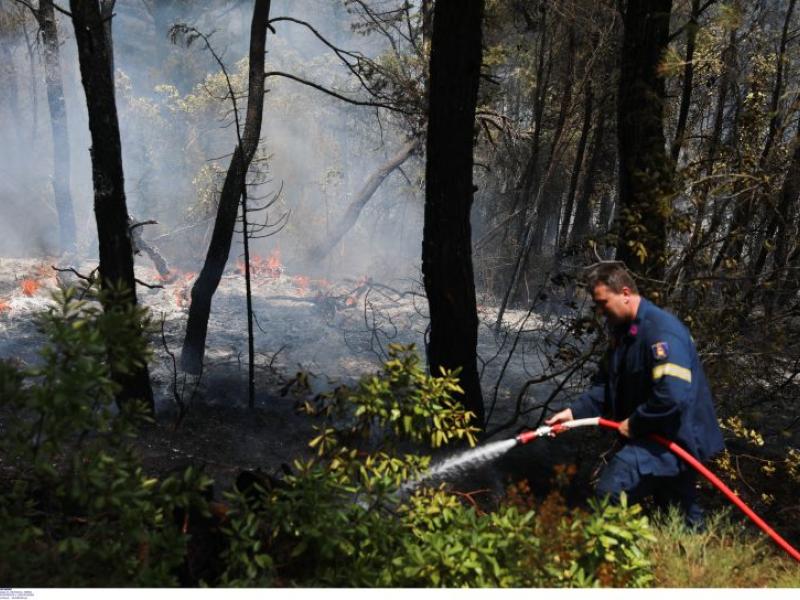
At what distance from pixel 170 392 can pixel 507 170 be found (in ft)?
37.0

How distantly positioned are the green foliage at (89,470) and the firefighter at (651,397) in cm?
230

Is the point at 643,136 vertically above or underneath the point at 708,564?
above

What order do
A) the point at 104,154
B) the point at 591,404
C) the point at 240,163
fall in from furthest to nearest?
1. the point at 240,163
2. the point at 104,154
3. the point at 591,404

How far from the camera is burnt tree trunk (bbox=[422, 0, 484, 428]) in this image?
216 inches

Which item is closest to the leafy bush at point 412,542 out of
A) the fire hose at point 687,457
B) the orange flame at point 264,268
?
the fire hose at point 687,457

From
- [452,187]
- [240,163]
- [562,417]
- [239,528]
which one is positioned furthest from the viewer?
[240,163]

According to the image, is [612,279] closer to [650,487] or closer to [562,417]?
[562,417]

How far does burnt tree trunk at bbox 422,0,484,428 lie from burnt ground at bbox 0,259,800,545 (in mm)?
1113

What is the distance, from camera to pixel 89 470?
2.80m

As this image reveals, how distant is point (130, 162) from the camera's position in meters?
28.0

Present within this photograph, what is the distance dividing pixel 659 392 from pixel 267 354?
8.25 m

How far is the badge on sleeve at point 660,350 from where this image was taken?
3.78m

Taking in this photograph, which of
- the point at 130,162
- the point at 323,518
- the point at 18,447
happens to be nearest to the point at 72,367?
the point at 18,447

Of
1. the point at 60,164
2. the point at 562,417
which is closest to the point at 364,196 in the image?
the point at 60,164
